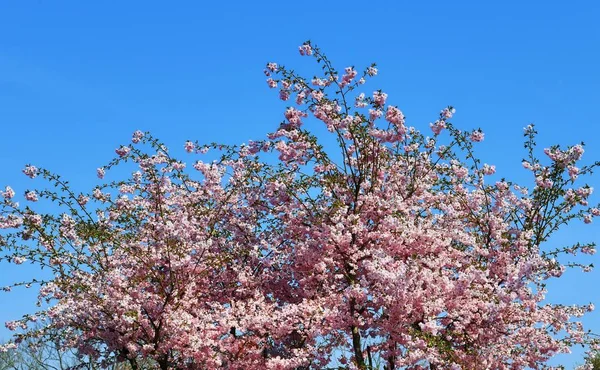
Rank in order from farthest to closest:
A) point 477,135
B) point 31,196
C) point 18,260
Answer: point 477,135
point 31,196
point 18,260

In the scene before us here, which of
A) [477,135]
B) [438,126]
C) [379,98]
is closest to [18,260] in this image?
[379,98]

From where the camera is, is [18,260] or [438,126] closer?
[18,260]

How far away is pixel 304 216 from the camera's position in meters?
15.4

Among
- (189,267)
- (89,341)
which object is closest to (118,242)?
(189,267)

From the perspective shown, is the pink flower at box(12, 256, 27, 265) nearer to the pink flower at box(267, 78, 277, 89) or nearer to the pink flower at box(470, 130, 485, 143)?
the pink flower at box(267, 78, 277, 89)

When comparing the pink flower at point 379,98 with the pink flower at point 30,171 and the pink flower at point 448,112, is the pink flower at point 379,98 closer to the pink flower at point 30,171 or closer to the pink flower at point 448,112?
the pink flower at point 448,112

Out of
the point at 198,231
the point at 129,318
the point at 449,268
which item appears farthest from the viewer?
the point at 449,268

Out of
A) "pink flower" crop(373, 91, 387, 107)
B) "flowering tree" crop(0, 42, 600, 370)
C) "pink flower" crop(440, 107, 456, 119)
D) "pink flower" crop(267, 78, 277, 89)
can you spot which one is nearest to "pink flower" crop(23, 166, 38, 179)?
"flowering tree" crop(0, 42, 600, 370)

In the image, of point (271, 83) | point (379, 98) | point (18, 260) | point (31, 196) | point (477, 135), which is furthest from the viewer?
point (477, 135)

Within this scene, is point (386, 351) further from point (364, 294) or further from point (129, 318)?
point (129, 318)

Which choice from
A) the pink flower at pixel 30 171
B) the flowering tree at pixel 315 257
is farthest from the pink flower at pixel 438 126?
the pink flower at pixel 30 171

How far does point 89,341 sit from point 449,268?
8.58 metres

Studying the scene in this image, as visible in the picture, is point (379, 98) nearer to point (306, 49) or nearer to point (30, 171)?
point (306, 49)

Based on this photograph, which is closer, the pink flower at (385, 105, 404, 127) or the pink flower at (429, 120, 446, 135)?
the pink flower at (385, 105, 404, 127)
